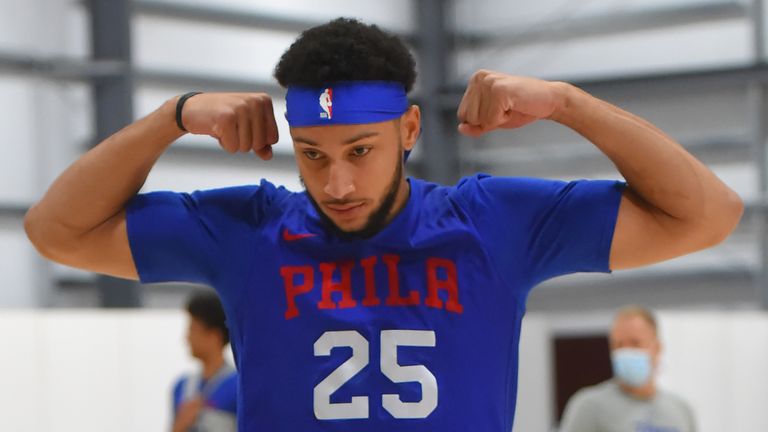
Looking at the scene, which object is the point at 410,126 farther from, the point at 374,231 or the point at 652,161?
the point at 652,161

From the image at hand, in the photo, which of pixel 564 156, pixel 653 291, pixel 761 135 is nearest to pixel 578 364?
pixel 653 291

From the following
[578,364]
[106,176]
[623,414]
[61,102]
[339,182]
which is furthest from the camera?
[578,364]

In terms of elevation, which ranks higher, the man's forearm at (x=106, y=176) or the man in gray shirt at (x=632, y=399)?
the man's forearm at (x=106, y=176)

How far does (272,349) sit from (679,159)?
2.75ft

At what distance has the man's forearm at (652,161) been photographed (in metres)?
2.30

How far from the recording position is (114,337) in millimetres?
8008

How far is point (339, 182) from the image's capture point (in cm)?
224

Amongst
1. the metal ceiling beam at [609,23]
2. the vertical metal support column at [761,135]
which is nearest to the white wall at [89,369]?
the vertical metal support column at [761,135]

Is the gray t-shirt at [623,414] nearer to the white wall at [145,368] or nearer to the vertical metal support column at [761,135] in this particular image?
the white wall at [145,368]

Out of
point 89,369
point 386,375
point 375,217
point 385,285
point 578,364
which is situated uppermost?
point 375,217

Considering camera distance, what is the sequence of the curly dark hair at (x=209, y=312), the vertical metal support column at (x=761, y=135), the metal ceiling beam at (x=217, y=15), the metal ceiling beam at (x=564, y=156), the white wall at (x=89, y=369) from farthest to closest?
the metal ceiling beam at (x=564, y=156) → the vertical metal support column at (x=761, y=135) → the metal ceiling beam at (x=217, y=15) → the white wall at (x=89, y=369) → the curly dark hair at (x=209, y=312)

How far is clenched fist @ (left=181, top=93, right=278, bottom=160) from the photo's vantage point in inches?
93.6

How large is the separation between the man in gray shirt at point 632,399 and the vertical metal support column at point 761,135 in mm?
5855

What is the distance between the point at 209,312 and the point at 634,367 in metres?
2.11
